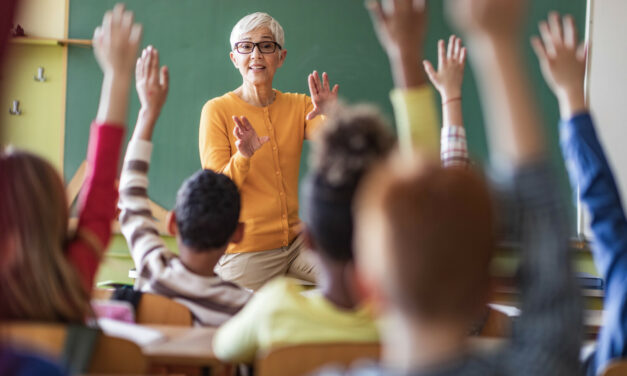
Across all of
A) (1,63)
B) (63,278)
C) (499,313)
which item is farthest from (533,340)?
(499,313)

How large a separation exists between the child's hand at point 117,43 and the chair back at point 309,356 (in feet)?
2.59

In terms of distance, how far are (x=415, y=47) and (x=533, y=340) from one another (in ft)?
2.34

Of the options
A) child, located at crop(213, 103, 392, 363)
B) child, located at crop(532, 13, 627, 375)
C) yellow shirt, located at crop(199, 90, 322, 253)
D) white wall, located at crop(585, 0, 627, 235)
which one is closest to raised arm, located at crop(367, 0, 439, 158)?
child, located at crop(213, 103, 392, 363)

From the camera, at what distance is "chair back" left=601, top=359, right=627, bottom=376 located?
1265 millimetres

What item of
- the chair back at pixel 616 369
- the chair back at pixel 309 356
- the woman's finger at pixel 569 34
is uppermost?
the woman's finger at pixel 569 34

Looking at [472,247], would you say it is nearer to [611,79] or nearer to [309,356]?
[309,356]

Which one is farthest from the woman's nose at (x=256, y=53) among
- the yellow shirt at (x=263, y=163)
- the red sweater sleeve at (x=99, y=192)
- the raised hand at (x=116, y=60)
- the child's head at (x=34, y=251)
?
the child's head at (x=34, y=251)

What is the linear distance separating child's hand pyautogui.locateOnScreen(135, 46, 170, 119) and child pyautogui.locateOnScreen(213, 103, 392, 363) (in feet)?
2.82

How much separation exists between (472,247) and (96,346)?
0.80m

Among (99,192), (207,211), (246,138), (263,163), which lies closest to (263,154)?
(263,163)

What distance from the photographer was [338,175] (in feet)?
4.01

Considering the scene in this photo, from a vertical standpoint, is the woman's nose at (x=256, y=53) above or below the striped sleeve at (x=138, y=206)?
above

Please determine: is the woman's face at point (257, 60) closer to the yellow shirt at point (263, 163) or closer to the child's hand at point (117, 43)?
the yellow shirt at point (263, 163)

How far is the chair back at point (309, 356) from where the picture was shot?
1.15 meters
